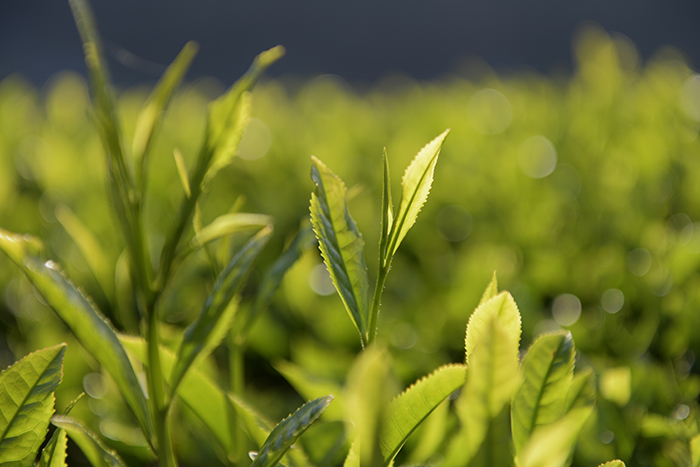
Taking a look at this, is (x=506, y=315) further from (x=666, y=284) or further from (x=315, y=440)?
(x=666, y=284)

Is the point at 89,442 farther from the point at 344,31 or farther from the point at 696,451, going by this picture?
the point at 344,31

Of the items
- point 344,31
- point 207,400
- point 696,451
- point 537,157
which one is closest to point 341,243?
point 207,400

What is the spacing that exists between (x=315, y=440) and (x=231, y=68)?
62.9 feet

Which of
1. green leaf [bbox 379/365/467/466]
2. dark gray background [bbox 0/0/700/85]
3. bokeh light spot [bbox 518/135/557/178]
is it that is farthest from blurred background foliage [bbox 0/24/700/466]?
dark gray background [bbox 0/0/700/85]

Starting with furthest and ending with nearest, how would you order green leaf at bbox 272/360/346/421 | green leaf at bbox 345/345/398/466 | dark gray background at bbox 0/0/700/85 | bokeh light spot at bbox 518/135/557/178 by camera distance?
A: dark gray background at bbox 0/0/700/85 → bokeh light spot at bbox 518/135/557/178 → green leaf at bbox 272/360/346/421 → green leaf at bbox 345/345/398/466

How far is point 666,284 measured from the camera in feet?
3.64

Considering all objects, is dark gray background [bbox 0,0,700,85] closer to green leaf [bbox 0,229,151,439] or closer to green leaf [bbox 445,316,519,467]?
green leaf [bbox 0,229,151,439]

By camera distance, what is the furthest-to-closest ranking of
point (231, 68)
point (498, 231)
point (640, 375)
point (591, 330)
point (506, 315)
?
point (231, 68), point (498, 231), point (591, 330), point (640, 375), point (506, 315)

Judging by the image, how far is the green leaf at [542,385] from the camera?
50 centimetres

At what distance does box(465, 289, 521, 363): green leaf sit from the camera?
0.51 metres

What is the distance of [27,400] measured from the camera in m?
0.57

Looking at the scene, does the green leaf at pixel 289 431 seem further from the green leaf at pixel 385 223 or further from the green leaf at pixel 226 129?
the green leaf at pixel 226 129

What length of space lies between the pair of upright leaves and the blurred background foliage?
0.59ft

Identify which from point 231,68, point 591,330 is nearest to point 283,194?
point 591,330
